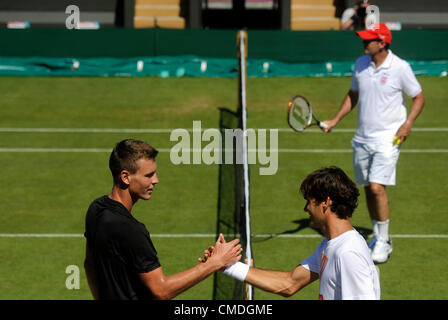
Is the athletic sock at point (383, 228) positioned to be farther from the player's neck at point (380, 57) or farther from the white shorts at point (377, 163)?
the player's neck at point (380, 57)

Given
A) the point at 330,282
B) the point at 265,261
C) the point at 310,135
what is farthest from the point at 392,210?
→ the point at 330,282

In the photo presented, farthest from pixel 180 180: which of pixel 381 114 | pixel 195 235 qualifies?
pixel 381 114

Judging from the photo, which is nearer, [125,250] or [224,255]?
[125,250]

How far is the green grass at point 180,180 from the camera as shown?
9711mm

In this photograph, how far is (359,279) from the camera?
14.7 feet

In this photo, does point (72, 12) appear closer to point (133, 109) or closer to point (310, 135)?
point (133, 109)

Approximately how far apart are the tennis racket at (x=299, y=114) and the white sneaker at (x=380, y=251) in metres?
1.69

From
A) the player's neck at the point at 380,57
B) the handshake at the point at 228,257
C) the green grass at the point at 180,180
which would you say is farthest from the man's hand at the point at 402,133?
the handshake at the point at 228,257

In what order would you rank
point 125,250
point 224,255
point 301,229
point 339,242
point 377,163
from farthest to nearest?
point 301,229, point 377,163, point 224,255, point 125,250, point 339,242

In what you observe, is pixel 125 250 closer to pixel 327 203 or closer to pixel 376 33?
pixel 327 203

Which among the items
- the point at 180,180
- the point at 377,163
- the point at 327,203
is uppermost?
the point at 377,163

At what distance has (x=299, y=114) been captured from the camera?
33.4 feet

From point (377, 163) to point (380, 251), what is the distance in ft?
3.83
